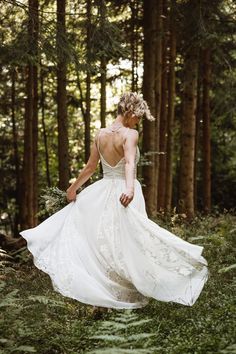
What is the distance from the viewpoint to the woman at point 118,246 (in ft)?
22.5

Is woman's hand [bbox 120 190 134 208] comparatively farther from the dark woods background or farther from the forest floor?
the dark woods background

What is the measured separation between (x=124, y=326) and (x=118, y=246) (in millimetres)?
2334

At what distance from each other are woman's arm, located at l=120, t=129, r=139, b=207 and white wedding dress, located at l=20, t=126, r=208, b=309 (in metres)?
0.24

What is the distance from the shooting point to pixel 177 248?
7027 mm

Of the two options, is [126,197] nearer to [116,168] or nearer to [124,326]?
[116,168]

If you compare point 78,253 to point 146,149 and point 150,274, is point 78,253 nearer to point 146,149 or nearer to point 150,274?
point 150,274

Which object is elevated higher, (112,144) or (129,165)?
(112,144)

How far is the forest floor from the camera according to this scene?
5.04 meters

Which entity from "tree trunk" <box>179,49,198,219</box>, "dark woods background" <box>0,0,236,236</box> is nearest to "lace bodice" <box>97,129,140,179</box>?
"dark woods background" <box>0,0,236,236</box>

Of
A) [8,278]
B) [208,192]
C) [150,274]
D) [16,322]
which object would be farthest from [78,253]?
[208,192]

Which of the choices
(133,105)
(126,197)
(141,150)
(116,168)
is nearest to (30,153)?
(141,150)

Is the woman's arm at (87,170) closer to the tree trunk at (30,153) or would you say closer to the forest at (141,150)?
the forest at (141,150)

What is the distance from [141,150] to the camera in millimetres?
15586

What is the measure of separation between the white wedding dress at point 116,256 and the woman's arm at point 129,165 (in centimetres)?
24
